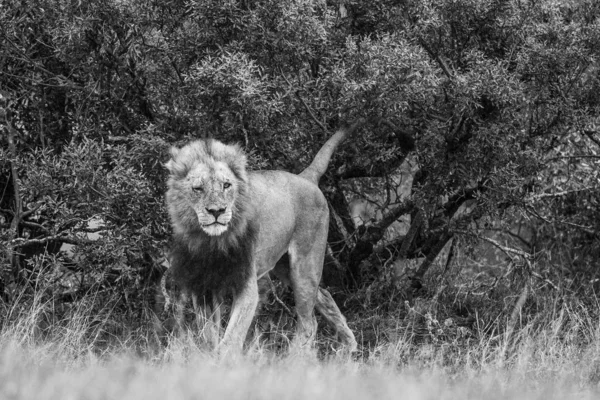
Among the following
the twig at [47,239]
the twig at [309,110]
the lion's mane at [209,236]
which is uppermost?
the twig at [309,110]

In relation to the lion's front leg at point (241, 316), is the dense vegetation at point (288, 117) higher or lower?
higher

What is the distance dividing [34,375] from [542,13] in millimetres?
4882

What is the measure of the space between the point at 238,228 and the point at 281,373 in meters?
1.86

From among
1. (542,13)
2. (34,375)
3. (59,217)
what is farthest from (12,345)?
(542,13)

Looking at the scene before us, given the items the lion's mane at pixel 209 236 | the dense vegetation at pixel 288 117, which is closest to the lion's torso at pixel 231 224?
the lion's mane at pixel 209 236

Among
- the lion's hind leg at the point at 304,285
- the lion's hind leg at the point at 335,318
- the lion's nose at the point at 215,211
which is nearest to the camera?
the lion's nose at the point at 215,211

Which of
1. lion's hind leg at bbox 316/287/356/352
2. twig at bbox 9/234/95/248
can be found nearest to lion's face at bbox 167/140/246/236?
twig at bbox 9/234/95/248

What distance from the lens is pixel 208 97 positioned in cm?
713

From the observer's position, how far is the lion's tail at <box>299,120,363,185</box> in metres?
7.54

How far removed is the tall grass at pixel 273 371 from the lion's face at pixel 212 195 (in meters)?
0.75

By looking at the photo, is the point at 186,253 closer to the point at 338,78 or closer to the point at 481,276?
the point at 338,78

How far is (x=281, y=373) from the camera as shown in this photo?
5.00m

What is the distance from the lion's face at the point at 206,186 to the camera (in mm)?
6422

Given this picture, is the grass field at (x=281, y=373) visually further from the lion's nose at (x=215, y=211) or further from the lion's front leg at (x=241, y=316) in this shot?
the lion's nose at (x=215, y=211)
